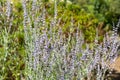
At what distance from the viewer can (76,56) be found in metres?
3.21

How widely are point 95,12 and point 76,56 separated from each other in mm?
3783

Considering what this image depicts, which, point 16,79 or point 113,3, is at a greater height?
point 113,3

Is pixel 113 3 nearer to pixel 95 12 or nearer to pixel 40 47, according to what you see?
pixel 95 12

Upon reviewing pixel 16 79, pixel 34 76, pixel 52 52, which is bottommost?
pixel 16 79

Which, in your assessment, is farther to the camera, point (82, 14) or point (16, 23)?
point (82, 14)

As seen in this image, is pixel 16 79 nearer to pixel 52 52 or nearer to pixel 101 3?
pixel 52 52

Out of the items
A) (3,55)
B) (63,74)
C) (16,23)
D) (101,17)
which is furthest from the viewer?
(101,17)

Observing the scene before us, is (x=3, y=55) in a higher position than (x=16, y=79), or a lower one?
higher

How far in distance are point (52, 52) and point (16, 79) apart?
0.97m

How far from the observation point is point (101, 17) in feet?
22.5

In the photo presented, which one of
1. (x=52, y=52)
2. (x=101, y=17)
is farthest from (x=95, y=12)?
(x=52, y=52)

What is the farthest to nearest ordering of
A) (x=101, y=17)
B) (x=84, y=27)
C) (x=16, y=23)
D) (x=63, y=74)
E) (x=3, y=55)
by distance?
(x=101, y=17) < (x=84, y=27) < (x=16, y=23) < (x=3, y=55) < (x=63, y=74)

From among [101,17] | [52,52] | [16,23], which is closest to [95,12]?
[101,17]

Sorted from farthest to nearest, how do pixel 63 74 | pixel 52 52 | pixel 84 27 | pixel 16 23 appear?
pixel 84 27, pixel 16 23, pixel 52 52, pixel 63 74
